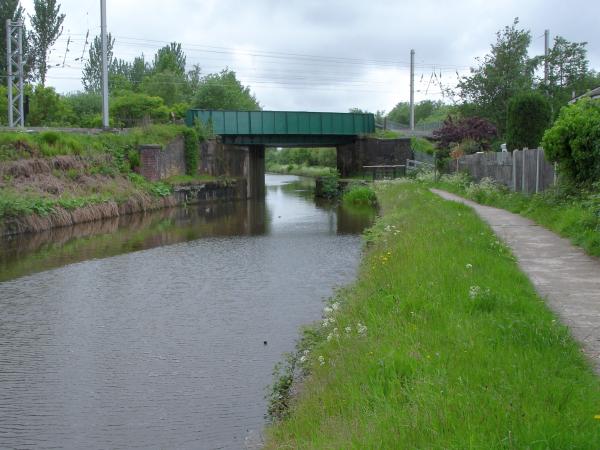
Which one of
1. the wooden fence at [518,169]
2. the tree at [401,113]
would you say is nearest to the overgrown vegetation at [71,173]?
the wooden fence at [518,169]

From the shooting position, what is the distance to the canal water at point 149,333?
7512 mm

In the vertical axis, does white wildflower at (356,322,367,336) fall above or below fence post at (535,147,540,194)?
below

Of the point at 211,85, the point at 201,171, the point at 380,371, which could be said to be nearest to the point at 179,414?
the point at 380,371

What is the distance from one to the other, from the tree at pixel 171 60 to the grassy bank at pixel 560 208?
8050cm

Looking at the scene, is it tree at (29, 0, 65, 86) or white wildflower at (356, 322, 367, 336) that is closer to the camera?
white wildflower at (356, 322, 367, 336)

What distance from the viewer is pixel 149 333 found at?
10.9 meters

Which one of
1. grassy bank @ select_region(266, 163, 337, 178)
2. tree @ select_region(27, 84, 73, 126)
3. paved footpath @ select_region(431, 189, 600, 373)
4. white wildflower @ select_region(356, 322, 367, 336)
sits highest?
tree @ select_region(27, 84, 73, 126)

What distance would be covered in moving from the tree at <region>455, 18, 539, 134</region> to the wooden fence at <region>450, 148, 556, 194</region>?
1668cm

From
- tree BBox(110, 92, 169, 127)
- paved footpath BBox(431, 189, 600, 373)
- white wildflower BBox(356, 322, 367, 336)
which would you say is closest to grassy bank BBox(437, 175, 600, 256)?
paved footpath BBox(431, 189, 600, 373)

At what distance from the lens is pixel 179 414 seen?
7.70 metres

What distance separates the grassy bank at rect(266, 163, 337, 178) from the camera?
106031mm

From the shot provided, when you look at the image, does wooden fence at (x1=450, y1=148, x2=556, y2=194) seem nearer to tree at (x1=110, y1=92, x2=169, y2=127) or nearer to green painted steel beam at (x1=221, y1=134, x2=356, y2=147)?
green painted steel beam at (x1=221, y1=134, x2=356, y2=147)

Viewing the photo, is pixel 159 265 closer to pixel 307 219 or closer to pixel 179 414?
pixel 179 414

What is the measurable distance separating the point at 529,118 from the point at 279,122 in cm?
2536
